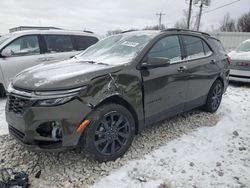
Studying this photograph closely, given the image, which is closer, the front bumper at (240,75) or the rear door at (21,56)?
the rear door at (21,56)

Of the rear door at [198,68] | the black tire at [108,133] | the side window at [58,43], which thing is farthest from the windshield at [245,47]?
the black tire at [108,133]

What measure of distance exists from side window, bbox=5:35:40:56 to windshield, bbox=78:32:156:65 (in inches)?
107

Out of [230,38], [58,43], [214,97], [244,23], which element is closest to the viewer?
[214,97]

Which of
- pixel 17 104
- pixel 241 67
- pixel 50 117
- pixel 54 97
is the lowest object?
pixel 241 67

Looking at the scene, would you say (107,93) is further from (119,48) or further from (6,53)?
(6,53)

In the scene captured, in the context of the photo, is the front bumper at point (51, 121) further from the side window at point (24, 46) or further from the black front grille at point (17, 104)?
the side window at point (24, 46)

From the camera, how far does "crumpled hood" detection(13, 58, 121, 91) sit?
2641mm

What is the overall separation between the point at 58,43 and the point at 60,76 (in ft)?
13.8

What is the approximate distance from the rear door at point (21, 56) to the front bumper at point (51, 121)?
11.6ft

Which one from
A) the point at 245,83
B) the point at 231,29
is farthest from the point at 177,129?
the point at 231,29

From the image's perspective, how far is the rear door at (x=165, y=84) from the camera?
3332 millimetres

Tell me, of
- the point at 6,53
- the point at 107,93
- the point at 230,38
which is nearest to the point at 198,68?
the point at 107,93

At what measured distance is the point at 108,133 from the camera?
299 cm

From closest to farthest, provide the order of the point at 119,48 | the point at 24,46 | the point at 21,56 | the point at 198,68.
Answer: the point at 119,48 < the point at 198,68 < the point at 21,56 < the point at 24,46
